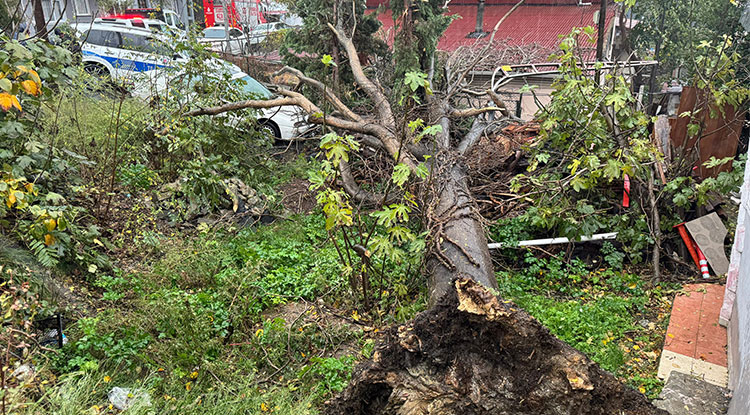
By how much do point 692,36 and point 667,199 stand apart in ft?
27.4

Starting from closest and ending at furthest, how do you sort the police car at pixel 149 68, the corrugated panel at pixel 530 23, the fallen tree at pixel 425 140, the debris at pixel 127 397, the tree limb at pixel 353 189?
the debris at pixel 127 397 < the fallen tree at pixel 425 140 < the tree limb at pixel 353 189 < the police car at pixel 149 68 < the corrugated panel at pixel 530 23

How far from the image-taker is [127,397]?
346cm

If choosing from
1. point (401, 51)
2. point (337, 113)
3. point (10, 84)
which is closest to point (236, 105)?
point (337, 113)

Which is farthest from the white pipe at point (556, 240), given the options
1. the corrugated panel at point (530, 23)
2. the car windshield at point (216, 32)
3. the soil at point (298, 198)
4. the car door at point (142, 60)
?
the car windshield at point (216, 32)

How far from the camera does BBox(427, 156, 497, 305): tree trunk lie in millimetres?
4332

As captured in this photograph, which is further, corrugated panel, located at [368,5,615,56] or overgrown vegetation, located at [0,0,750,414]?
corrugated panel, located at [368,5,615,56]

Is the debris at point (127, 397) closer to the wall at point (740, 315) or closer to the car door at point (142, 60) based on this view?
the wall at point (740, 315)

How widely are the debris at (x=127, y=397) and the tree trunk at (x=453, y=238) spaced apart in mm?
2213

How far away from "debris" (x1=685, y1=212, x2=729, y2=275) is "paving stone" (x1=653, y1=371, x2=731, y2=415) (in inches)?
78.8

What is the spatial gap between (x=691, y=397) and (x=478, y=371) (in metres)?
1.90

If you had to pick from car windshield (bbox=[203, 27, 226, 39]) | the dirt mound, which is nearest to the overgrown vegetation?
the dirt mound

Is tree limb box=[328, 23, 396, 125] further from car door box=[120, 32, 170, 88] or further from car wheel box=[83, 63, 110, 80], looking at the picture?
car wheel box=[83, 63, 110, 80]

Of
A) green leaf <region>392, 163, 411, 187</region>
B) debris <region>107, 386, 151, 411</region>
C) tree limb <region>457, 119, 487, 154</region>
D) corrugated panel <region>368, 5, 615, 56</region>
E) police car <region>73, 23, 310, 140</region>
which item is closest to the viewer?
debris <region>107, 386, 151, 411</region>

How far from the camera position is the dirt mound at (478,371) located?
8.84 ft
